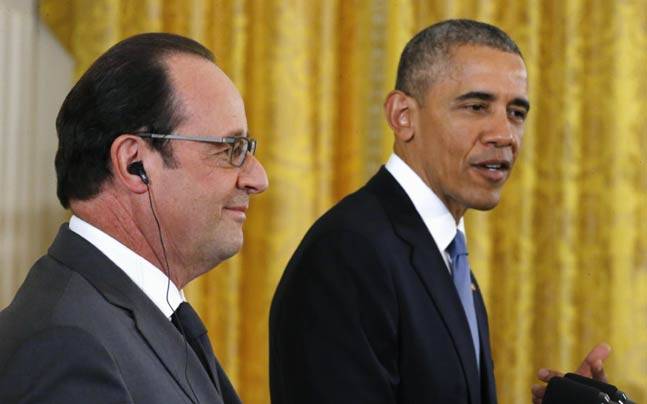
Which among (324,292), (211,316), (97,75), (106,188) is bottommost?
(211,316)

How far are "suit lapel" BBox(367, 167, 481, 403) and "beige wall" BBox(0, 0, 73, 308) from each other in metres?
1.05

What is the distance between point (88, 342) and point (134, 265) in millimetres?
228

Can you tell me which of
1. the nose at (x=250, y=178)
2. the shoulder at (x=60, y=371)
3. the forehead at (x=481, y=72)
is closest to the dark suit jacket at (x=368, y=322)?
the forehead at (x=481, y=72)

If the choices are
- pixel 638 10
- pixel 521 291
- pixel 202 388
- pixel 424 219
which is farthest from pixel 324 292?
pixel 638 10

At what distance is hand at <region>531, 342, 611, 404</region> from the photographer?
2.14 metres

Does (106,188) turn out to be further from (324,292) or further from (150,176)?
(324,292)

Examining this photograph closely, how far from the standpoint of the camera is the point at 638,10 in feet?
9.67

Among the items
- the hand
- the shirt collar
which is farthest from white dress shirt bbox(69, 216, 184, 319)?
the hand

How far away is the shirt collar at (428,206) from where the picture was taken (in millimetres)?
2047

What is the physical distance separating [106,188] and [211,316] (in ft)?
4.86

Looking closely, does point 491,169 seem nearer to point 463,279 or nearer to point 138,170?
point 463,279

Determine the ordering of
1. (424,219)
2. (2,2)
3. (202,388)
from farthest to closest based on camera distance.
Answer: (2,2)
(424,219)
(202,388)

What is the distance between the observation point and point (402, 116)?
6.93 feet

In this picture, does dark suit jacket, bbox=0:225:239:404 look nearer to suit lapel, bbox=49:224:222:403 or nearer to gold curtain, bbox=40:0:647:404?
suit lapel, bbox=49:224:222:403
